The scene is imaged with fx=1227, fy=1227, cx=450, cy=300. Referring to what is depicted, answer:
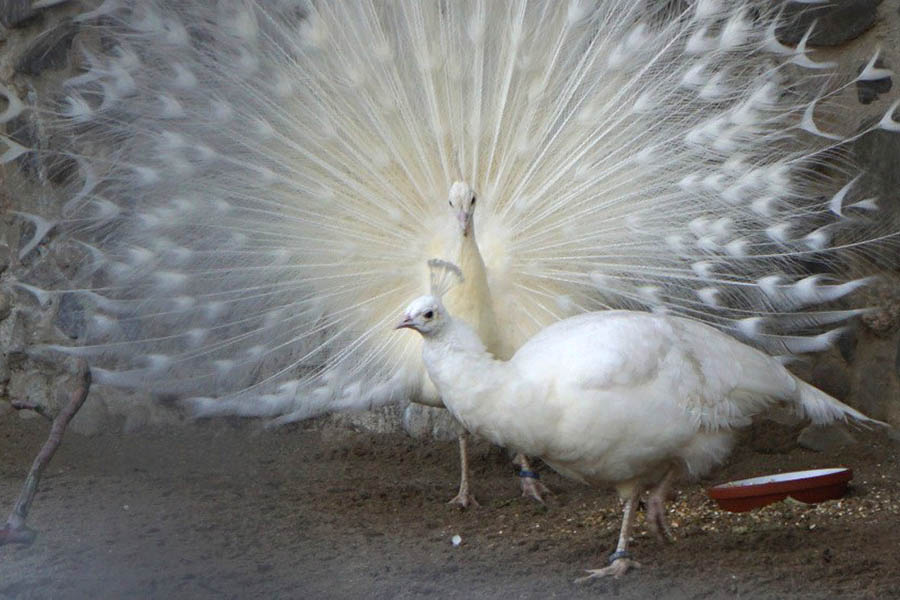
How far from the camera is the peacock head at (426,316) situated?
2.96 m

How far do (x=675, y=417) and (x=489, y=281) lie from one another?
929 millimetres

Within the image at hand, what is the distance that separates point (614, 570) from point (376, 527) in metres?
0.72

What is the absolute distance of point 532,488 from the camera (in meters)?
3.83

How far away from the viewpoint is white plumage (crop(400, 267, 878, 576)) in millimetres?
2840

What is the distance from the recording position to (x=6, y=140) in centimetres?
390

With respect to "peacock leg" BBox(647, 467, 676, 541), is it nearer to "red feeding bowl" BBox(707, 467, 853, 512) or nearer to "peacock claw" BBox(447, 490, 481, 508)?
"red feeding bowl" BBox(707, 467, 853, 512)

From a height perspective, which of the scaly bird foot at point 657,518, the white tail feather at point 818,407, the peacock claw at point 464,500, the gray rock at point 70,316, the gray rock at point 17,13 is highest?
the gray rock at point 17,13

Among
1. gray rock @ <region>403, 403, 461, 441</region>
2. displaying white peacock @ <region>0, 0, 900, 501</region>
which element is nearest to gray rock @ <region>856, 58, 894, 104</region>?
displaying white peacock @ <region>0, 0, 900, 501</region>

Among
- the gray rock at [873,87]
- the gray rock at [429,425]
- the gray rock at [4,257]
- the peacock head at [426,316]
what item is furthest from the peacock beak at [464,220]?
the gray rock at [4,257]

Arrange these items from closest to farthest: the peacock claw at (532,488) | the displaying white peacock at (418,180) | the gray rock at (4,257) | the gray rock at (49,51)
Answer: the displaying white peacock at (418,180), the peacock claw at (532,488), the gray rock at (49,51), the gray rock at (4,257)

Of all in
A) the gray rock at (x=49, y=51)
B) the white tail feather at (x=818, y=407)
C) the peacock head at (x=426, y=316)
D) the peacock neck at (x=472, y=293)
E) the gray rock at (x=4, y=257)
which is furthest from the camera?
the gray rock at (x=4, y=257)

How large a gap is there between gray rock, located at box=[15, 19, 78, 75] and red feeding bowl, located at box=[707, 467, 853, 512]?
2572 millimetres

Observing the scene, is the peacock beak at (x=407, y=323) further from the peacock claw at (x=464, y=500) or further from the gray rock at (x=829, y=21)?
the gray rock at (x=829, y=21)

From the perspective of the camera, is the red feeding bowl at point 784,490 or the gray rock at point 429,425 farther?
the gray rock at point 429,425
